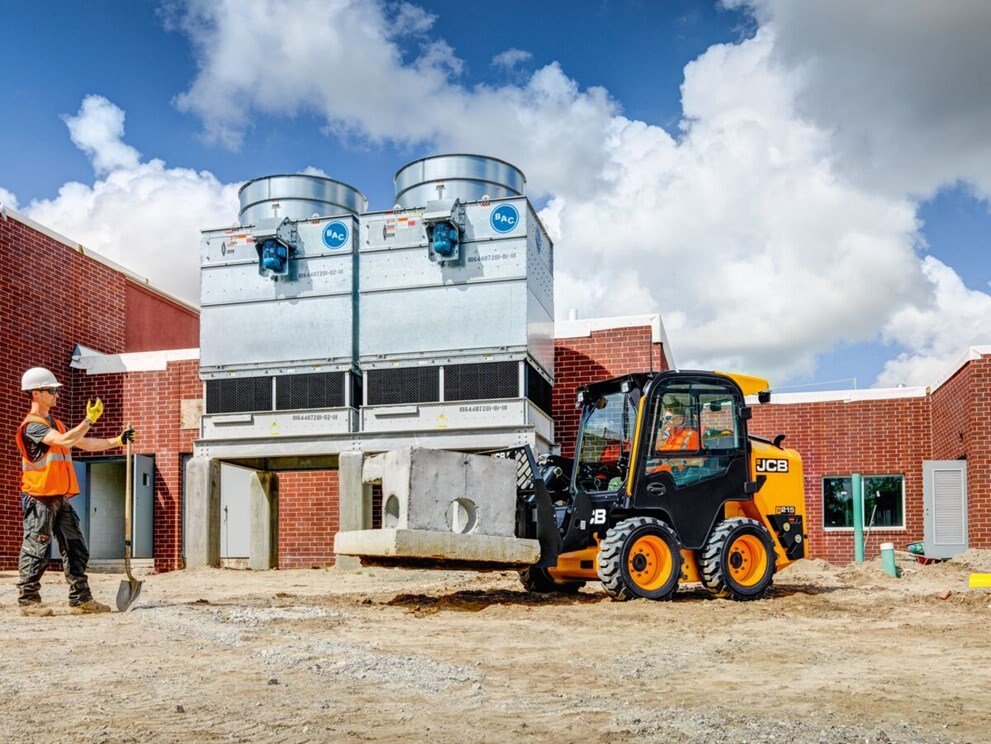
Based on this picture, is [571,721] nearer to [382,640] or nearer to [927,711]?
[927,711]

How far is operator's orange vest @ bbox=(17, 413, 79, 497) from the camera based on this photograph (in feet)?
31.1

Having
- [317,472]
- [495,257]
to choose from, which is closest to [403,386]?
[495,257]

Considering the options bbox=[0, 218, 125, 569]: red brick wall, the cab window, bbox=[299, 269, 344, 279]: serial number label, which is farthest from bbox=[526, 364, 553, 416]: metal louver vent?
bbox=[0, 218, 125, 569]: red brick wall

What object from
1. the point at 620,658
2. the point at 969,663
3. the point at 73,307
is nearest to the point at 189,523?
the point at 73,307

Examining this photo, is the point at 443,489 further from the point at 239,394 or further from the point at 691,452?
the point at 239,394

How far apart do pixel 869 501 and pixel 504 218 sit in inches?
409

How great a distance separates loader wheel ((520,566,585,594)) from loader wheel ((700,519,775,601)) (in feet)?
5.16

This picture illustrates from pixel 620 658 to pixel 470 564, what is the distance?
332 centimetres

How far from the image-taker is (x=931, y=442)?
21703mm

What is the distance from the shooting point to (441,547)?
973 cm

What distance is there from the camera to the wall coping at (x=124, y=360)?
21078 mm

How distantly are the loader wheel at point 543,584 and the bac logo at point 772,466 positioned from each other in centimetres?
248

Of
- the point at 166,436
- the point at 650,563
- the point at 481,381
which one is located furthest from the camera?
the point at 166,436

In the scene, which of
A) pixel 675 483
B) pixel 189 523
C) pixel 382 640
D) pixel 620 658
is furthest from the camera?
pixel 189 523
